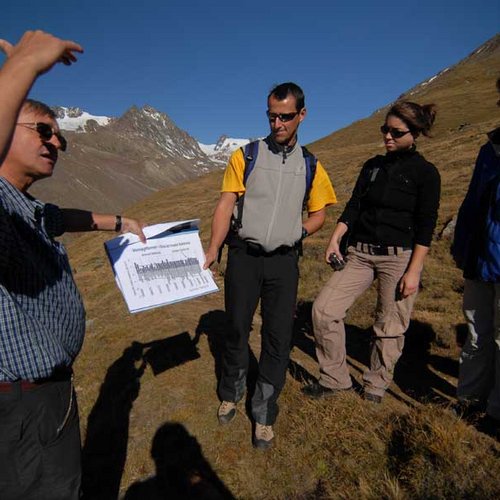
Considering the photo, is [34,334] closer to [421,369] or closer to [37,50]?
[37,50]

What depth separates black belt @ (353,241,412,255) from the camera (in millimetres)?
3979

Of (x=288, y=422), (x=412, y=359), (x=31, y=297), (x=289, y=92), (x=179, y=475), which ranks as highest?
(x=289, y=92)

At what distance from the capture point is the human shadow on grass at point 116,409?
3760 millimetres

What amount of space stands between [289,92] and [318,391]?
3.16m

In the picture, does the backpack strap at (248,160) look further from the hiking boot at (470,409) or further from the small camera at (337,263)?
the hiking boot at (470,409)

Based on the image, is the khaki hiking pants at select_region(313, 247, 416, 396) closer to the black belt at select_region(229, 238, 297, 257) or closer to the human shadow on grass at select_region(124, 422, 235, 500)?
the black belt at select_region(229, 238, 297, 257)

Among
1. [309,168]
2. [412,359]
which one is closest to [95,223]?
[309,168]

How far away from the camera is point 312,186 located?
150 inches

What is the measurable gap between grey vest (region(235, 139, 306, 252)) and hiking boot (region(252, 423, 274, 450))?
5.86ft

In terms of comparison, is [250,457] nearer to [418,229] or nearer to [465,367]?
[465,367]

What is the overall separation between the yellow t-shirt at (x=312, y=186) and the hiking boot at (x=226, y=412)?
2248 mm

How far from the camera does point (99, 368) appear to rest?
5676 mm

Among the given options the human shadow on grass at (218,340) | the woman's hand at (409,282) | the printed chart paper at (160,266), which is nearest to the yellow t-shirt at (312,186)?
the printed chart paper at (160,266)

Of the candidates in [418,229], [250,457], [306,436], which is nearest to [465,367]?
[418,229]
